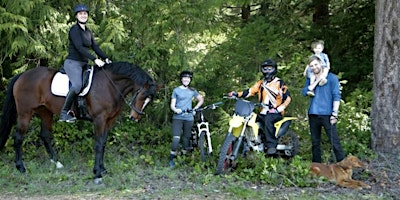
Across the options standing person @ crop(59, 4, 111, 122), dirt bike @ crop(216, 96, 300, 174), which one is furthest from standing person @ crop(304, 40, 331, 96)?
standing person @ crop(59, 4, 111, 122)

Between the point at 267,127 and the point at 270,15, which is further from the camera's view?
the point at 270,15

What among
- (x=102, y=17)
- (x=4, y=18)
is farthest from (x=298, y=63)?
(x=4, y=18)

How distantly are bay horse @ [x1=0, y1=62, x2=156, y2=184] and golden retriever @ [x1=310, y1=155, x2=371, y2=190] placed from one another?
2776 mm

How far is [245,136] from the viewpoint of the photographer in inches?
288

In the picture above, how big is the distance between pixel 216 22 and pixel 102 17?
2405 mm

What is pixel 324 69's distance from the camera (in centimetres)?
689

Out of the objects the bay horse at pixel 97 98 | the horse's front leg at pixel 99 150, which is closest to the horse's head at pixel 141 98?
the bay horse at pixel 97 98

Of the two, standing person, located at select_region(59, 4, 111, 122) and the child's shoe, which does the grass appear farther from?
the child's shoe

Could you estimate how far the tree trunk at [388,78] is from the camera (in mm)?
7695

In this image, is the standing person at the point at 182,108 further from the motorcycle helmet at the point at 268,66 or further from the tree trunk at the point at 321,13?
the tree trunk at the point at 321,13

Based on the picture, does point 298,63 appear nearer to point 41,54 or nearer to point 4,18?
point 41,54

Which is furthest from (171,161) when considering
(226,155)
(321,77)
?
(321,77)

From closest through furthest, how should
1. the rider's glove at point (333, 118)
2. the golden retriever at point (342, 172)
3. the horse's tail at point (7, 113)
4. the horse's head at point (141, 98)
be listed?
the golden retriever at point (342, 172) < the rider's glove at point (333, 118) < the horse's head at point (141, 98) < the horse's tail at point (7, 113)

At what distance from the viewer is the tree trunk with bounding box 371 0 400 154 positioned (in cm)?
770
